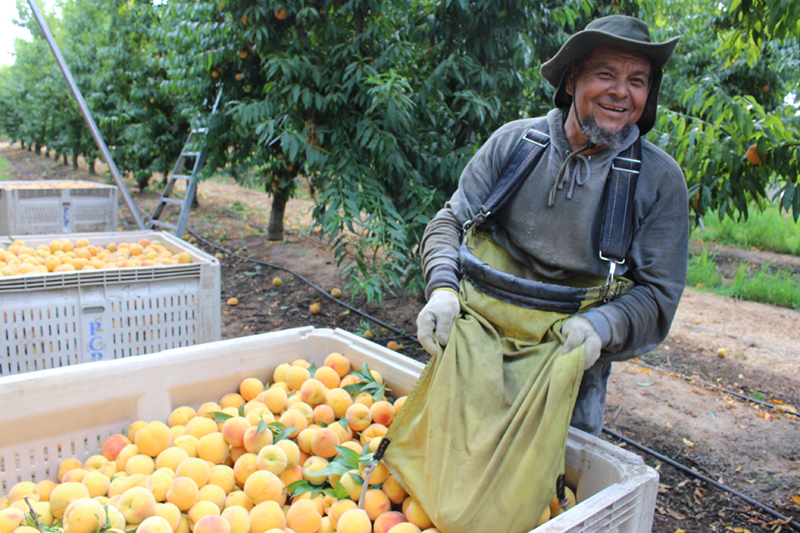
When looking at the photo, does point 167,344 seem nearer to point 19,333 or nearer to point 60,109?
point 19,333

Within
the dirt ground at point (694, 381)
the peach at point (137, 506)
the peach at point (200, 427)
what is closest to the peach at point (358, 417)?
the peach at point (200, 427)

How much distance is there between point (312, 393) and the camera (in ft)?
6.87

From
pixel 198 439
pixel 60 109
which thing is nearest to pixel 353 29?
pixel 198 439

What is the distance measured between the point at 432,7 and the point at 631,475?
143 inches

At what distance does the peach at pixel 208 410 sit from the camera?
2070mm

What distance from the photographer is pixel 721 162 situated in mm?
2893

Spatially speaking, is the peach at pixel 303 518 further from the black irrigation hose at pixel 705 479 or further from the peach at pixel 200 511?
the black irrigation hose at pixel 705 479

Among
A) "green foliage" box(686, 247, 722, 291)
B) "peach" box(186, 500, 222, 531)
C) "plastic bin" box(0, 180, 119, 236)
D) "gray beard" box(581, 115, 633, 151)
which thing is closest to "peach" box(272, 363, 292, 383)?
"peach" box(186, 500, 222, 531)

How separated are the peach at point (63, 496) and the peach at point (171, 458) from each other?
8.9 inches

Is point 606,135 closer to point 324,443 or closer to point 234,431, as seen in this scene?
point 324,443

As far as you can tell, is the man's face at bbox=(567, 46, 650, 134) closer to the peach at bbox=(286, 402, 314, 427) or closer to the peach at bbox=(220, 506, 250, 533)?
the peach at bbox=(286, 402, 314, 427)

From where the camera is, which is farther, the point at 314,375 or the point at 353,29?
the point at 353,29

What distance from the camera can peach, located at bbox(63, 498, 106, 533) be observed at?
143 centimetres

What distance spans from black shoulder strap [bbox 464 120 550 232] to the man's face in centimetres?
17
